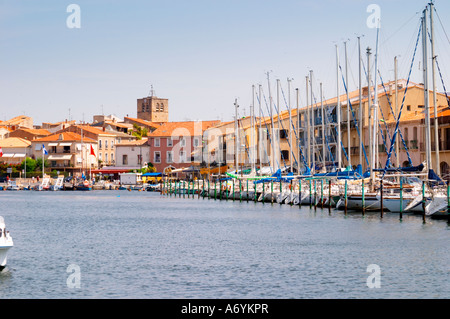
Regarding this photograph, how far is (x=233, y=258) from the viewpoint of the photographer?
119ft

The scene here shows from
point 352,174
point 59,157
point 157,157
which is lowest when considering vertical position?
point 352,174

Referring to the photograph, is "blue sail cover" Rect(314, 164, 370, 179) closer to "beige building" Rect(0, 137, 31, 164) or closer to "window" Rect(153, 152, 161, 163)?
"window" Rect(153, 152, 161, 163)

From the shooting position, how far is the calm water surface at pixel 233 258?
91.7 ft

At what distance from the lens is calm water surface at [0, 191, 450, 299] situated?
91.7 ft

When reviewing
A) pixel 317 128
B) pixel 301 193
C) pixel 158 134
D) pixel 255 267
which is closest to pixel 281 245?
pixel 255 267

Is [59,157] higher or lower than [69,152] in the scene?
lower

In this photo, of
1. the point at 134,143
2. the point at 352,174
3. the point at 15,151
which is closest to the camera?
the point at 352,174

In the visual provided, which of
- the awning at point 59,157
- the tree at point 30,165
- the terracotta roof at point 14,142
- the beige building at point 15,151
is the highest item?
the terracotta roof at point 14,142

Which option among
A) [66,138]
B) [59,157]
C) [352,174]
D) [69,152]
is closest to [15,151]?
[59,157]

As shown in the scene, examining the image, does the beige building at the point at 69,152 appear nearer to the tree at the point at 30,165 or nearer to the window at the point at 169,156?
the tree at the point at 30,165

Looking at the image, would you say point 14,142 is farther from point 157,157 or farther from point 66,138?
point 157,157

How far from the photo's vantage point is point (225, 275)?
31.0m

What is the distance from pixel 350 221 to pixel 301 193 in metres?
20.9

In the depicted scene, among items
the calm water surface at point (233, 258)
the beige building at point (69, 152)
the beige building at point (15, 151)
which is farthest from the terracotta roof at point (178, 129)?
the calm water surface at point (233, 258)
